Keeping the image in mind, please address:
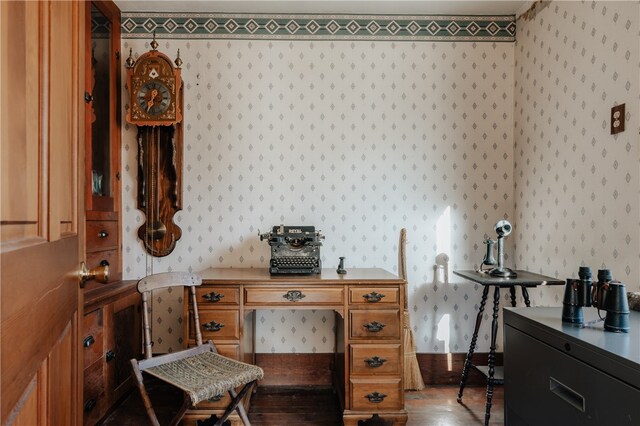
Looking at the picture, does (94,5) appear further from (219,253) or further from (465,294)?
(465,294)

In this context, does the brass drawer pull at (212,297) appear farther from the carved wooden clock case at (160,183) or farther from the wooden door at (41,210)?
the wooden door at (41,210)

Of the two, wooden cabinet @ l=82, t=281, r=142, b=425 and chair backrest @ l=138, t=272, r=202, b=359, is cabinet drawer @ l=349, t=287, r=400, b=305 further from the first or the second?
wooden cabinet @ l=82, t=281, r=142, b=425

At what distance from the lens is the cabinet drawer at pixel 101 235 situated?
9.26 ft

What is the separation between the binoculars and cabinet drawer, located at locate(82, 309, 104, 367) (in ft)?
7.97

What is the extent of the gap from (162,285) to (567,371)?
195cm

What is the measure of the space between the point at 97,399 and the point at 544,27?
3763 mm

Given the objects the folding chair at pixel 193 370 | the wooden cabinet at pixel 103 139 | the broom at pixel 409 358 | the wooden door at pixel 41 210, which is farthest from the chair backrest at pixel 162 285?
the broom at pixel 409 358

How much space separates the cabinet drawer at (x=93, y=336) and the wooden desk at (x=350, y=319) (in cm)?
53

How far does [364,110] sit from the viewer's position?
3.32m

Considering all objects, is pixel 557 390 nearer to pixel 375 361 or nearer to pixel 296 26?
pixel 375 361

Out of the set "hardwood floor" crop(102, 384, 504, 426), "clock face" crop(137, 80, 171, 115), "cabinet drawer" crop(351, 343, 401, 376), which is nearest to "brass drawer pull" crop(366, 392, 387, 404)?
"cabinet drawer" crop(351, 343, 401, 376)

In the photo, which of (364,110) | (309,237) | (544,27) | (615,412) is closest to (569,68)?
(544,27)

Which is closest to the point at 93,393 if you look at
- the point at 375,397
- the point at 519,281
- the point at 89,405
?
the point at 89,405

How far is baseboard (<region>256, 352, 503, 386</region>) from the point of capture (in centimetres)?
326
